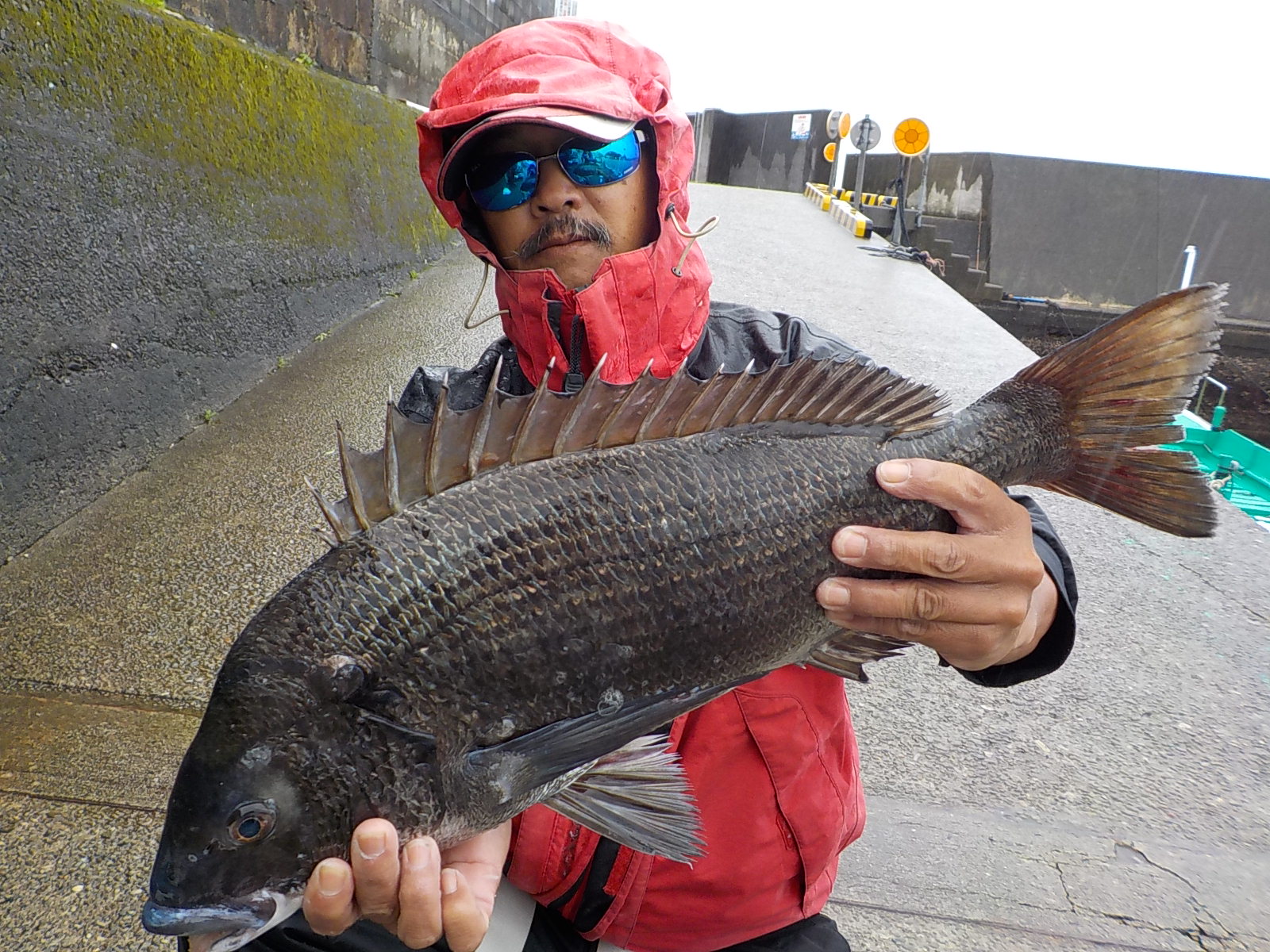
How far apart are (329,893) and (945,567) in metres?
1.13

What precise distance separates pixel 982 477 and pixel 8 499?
3320 mm

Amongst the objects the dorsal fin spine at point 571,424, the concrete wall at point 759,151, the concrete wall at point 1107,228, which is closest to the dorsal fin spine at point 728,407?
the dorsal fin spine at point 571,424

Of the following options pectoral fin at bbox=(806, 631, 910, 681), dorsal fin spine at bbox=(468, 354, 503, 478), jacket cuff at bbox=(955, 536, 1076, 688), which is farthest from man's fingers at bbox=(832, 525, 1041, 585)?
dorsal fin spine at bbox=(468, 354, 503, 478)

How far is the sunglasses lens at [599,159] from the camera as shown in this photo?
2.01m

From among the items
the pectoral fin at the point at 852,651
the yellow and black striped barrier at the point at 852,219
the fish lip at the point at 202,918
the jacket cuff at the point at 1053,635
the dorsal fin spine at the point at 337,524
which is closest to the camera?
the fish lip at the point at 202,918

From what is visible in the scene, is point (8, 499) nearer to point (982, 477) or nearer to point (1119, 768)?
point (982, 477)

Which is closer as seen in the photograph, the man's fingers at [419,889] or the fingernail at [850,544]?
the man's fingers at [419,889]

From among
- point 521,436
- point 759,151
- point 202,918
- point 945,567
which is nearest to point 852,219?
point 759,151

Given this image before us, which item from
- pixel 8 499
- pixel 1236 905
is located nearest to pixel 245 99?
pixel 8 499

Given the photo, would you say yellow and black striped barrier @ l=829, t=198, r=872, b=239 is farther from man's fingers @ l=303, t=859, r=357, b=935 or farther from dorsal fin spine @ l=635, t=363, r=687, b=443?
man's fingers @ l=303, t=859, r=357, b=935

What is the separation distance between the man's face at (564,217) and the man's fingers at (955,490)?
963mm

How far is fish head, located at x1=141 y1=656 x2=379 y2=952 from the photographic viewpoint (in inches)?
45.9

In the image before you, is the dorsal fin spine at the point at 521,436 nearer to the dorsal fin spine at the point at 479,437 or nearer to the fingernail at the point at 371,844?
the dorsal fin spine at the point at 479,437

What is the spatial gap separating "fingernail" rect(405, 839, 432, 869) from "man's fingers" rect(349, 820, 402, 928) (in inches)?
0.7
